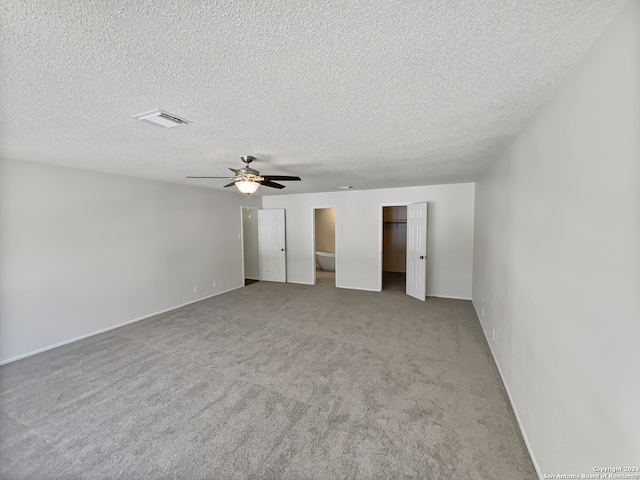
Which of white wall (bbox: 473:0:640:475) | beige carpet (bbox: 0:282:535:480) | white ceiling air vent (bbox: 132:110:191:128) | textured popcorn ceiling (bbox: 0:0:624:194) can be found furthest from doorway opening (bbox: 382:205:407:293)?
white ceiling air vent (bbox: 132:110:191:128)

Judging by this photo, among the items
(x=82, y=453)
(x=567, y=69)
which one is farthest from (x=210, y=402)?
(x=567, y=69)

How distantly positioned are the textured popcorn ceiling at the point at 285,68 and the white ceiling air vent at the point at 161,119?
3.3 inches

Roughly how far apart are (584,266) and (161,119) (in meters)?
2.60

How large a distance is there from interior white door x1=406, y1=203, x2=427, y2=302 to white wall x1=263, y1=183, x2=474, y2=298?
0.36 metres

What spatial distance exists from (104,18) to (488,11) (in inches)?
54.6

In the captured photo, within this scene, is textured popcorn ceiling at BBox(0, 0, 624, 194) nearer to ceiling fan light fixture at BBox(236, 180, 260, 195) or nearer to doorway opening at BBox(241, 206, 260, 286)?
ceiling fan light fixture at BBox(236, 180, 260, 195)

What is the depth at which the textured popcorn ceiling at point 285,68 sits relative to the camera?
3.04 ft

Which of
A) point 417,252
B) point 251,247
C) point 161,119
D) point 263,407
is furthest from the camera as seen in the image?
point 251,247

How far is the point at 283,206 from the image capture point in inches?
275

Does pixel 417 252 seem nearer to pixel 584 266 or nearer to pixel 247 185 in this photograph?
pixel 247 185

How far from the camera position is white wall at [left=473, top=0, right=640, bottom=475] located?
0.90 m

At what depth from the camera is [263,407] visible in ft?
7.30

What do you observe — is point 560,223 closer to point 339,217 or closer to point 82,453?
point 82,453

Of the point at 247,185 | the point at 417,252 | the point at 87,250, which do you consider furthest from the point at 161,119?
the point at 417,252
